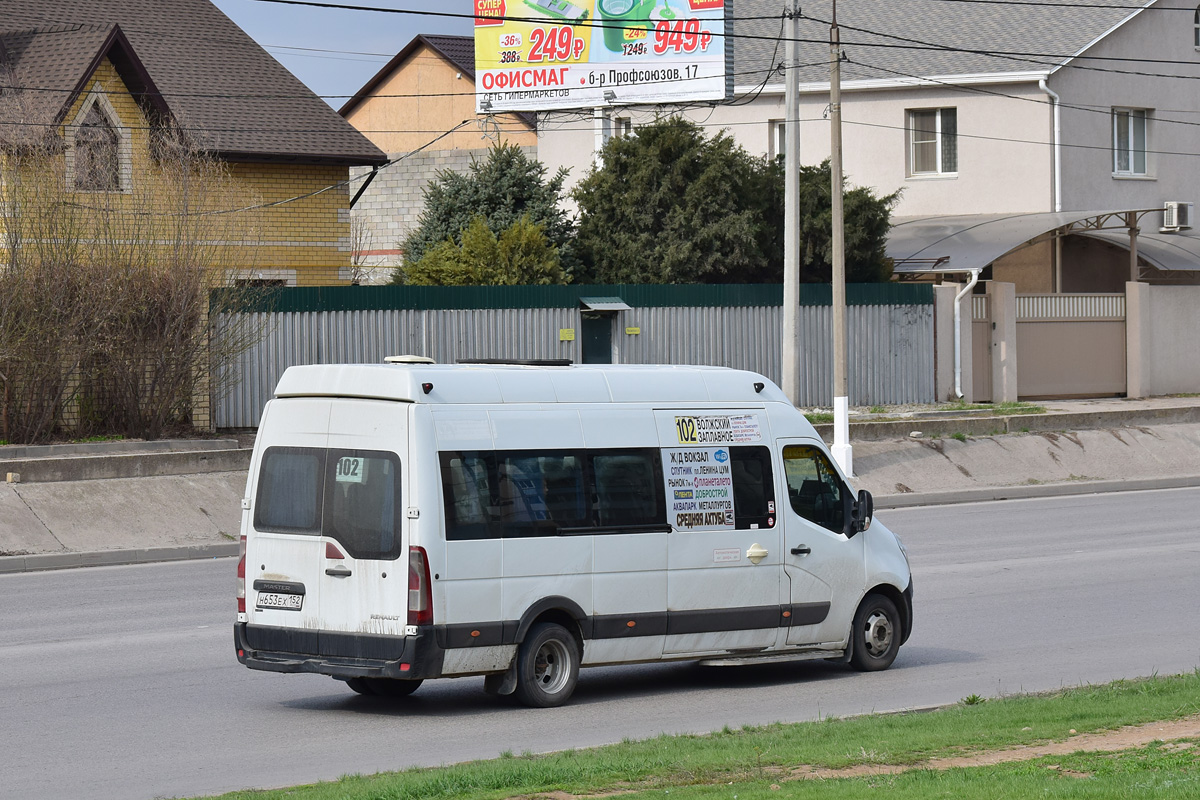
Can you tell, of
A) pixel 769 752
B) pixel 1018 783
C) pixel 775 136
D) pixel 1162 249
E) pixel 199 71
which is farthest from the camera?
pixel 775 136

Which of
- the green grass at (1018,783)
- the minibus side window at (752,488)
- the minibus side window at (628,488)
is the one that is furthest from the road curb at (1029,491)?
the green grass at (1018,783)

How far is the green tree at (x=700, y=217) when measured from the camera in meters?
32.0

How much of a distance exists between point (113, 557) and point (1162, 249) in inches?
1118

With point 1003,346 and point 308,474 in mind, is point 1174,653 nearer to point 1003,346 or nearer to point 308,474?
point 308,474

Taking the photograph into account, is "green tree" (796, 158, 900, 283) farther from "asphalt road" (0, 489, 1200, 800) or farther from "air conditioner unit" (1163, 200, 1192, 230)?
"asphalt road" (0, 489, 1200, 800)

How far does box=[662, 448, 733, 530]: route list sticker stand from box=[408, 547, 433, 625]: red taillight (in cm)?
197

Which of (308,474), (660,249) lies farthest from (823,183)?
(308,474)

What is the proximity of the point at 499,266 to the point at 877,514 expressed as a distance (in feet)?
33.3

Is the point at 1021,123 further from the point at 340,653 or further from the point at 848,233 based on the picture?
the point at 340,653

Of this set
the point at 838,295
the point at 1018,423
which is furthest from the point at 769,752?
the point at 1018,423

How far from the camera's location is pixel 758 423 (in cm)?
1071

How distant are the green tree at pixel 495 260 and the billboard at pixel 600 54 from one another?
7640 mm

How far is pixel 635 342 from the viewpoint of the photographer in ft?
92.6

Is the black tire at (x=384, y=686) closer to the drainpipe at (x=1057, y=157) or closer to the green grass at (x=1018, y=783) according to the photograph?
the green grass at (x=1018, y=783)
